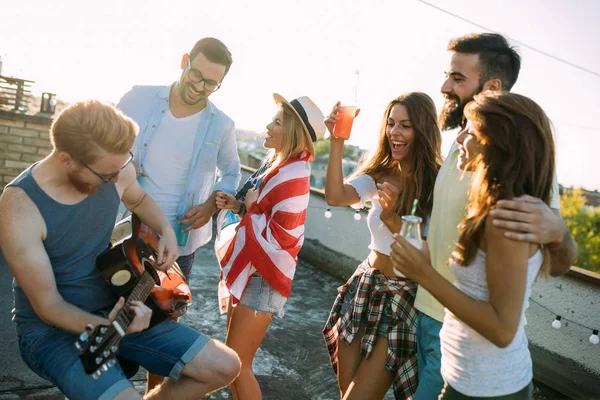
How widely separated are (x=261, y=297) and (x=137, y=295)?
0.76 m

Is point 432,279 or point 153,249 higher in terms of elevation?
point 432,279

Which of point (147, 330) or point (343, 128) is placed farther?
point (343, 128)

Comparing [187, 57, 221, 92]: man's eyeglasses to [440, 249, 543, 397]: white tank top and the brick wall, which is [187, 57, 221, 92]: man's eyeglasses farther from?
the brick wall

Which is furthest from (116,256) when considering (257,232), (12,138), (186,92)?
(12,138)

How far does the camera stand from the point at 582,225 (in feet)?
37.1

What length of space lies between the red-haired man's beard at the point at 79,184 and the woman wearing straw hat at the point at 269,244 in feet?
2.84

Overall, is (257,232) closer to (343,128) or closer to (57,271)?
(343,128)

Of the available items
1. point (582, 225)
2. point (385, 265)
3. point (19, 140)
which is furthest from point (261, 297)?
point (582, 225)

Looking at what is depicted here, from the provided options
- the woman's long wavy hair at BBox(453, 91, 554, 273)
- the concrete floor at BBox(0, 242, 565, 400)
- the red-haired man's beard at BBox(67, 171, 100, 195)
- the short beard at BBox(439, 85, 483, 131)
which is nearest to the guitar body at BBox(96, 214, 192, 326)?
the red-haired man's beard at BBox(67, 171, 100, 195)

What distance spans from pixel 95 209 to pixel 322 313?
3493 mm

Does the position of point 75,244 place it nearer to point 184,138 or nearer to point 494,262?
point 184,138

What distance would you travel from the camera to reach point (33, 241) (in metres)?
1.90

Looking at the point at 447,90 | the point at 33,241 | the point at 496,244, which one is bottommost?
the point at 33,241

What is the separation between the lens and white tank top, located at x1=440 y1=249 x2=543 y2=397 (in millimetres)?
1587
